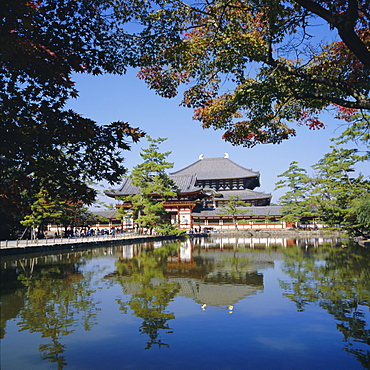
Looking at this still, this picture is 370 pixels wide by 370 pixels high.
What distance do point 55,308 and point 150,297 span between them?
83.8 inches

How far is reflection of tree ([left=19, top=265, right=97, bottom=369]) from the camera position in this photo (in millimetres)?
5023

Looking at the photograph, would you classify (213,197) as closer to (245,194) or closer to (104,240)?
(245,194)

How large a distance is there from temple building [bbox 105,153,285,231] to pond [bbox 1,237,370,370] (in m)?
24.2

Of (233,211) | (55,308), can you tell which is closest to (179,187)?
(233,211)

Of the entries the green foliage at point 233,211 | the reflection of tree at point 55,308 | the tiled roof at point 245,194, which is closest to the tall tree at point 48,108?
the reflection of tree at point 55,308

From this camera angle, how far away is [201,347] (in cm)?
485

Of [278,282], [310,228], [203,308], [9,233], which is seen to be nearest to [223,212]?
[310,228]

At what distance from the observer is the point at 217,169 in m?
56.9

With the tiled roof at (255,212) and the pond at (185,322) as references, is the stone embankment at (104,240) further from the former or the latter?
the pond at (185,322)

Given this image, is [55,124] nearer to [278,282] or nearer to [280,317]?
[280,317]

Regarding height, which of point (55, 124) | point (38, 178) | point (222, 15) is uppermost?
point (222, 15)

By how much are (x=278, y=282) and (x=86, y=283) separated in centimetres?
576

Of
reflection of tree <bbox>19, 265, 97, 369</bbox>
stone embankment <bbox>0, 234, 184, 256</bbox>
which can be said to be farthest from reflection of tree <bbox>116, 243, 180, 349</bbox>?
stone embankment <bbox>0, 234, 184, 256</bbox>

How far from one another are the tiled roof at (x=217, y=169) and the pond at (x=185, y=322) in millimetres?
43594
